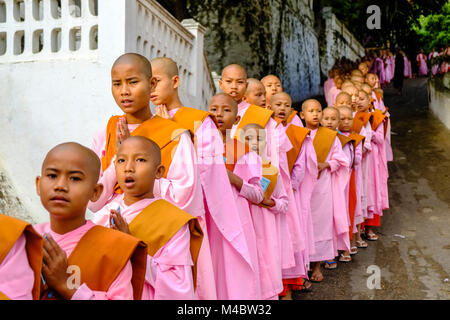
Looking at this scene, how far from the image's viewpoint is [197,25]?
7895mm

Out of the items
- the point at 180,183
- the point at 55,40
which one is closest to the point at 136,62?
the point at 180,183

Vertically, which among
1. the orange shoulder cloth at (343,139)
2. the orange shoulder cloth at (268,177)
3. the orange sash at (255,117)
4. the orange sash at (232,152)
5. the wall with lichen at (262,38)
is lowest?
the orange shoulder cloth at (268,177)

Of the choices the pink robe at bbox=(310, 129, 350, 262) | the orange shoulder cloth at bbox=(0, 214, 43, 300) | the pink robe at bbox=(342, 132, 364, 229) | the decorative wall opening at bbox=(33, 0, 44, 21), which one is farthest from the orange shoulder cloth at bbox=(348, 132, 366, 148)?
the orange shoulder cloth at bbox=(0, 214, 43, 300)

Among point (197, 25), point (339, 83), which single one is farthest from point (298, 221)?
point (339, 83)

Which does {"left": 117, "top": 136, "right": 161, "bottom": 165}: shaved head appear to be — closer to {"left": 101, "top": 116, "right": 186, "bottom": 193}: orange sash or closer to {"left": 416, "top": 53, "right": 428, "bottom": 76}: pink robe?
{"left": 101, "top": 116, "right": 186, "bottom": 193}: orange sash

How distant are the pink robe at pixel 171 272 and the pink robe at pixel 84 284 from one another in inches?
10.5

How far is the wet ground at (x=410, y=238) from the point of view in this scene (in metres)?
5.58

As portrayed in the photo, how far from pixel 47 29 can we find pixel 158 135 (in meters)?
3.96

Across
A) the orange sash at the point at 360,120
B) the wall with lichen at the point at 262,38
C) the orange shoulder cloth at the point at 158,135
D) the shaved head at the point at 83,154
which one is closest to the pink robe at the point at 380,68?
the wall with lichen at the point at 262,38

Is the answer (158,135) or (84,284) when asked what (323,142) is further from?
(84,284)

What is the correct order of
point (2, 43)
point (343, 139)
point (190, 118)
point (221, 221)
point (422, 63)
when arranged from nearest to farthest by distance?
point (190, 118) → point (221, 221) → point (343, 139) → point (2, 43) → point (422, 63)

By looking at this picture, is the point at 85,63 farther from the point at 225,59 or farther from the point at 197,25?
the point at 225,59

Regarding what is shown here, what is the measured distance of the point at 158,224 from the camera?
275cm

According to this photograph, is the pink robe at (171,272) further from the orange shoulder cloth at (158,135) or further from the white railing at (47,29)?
the white railing at (47,29)
